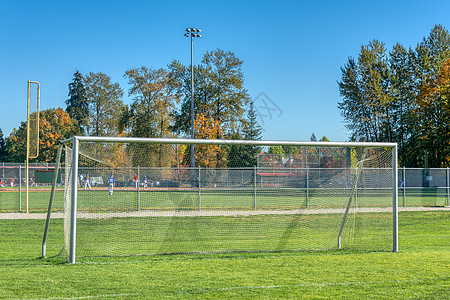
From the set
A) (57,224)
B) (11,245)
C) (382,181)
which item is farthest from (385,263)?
(57,224)

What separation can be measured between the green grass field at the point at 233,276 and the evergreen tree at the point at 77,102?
55043 mm

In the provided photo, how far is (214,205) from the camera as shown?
1278 centimetres

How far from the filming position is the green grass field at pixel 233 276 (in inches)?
217

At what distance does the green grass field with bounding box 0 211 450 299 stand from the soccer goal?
728 millimetres

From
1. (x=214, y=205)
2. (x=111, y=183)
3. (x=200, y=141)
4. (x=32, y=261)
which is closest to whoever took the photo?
(x=32, y=261)

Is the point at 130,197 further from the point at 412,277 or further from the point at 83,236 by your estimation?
the point at 412,277

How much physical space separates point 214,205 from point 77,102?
56.1 m

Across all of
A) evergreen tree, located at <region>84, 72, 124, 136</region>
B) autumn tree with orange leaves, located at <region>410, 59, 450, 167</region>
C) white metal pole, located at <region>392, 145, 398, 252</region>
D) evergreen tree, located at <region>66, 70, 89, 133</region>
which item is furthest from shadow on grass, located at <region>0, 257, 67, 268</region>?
evergreen tree, located at <region>66, 70, 89, 133</region>

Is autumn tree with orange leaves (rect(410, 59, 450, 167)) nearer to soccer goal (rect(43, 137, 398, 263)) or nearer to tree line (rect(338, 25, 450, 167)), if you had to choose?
tree line (rect(338, 25, 450, 167))

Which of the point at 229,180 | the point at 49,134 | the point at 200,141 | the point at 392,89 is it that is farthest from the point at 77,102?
the point at 200,141

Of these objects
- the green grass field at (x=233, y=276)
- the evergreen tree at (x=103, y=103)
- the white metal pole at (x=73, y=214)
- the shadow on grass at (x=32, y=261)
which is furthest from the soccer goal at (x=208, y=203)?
the evergreen tree at (x=103, y=103)

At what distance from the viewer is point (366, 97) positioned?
42.7 meters

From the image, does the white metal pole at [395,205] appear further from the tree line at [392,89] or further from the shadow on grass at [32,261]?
the tree line at [392,89]

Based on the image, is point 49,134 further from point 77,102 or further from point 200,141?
point 200,141
